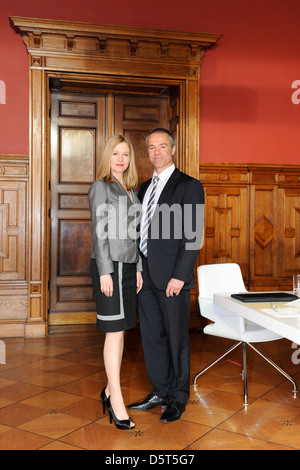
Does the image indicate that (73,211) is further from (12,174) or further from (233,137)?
(233,137)

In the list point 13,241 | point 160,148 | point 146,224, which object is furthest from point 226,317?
point 13,241

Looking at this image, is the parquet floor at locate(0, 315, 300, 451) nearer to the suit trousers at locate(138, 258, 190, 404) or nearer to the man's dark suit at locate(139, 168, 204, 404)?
the suit trousers at locate(138, 258, 190, 404)

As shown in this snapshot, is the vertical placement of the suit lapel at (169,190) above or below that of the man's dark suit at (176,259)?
above

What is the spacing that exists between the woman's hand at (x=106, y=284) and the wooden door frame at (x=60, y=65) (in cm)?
235

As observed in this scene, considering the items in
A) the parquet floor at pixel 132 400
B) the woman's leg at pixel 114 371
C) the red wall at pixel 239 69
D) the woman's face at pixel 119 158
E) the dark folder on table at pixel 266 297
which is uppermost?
the red wall at pixel 239 69

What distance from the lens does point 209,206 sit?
5012 mm

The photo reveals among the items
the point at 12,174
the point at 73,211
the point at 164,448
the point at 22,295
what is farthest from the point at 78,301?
Result: the point at 164,448

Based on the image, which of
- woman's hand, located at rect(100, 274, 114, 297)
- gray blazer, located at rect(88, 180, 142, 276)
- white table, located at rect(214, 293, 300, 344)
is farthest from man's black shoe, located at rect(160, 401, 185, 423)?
gray blazer, located at rect(88, 180, 142, 276)

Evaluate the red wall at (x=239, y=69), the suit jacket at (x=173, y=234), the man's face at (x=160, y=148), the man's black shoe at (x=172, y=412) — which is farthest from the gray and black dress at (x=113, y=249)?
the red wall at (x=239, y=69)

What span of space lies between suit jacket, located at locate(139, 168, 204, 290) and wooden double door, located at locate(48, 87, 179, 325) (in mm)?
2488

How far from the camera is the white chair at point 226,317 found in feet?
9.48

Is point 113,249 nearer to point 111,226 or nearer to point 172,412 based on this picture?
point 111,226

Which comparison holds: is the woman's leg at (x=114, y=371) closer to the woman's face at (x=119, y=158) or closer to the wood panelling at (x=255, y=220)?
the woman's face at (x=119, y=158)

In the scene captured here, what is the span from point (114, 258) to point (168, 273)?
37 cm
